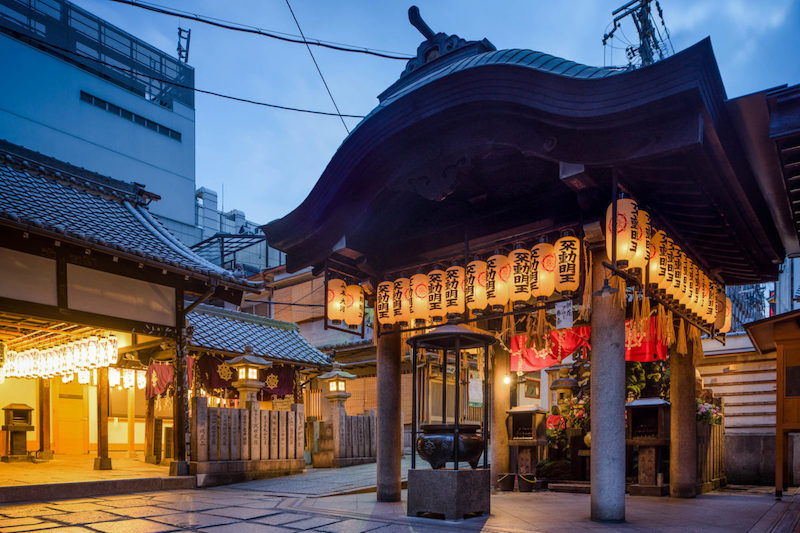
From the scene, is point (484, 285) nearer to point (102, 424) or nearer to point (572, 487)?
point (572, 487)

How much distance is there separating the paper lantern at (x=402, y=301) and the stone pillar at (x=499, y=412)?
409cm

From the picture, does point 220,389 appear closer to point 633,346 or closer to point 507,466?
point 507,466

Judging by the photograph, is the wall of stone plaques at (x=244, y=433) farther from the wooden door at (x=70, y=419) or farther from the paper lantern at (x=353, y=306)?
the wooden door at (x=70, y=419)

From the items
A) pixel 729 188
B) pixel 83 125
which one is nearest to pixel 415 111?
pixel 729 188

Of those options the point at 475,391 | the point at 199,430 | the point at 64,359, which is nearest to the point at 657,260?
the point at 199,430

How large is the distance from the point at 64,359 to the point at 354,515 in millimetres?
12187

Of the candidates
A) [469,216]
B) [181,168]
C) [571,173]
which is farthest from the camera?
[181,168]

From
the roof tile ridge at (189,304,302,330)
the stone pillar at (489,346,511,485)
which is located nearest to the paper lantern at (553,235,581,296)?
the stone pillar at (489,346,511,485)

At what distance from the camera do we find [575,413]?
1375 cm

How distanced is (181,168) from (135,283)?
2642cm

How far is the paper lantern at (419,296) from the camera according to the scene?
10305 mm

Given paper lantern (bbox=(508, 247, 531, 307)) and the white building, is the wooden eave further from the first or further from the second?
the white building

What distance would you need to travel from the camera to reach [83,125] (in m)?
32.4

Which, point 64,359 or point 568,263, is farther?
point 64,359
